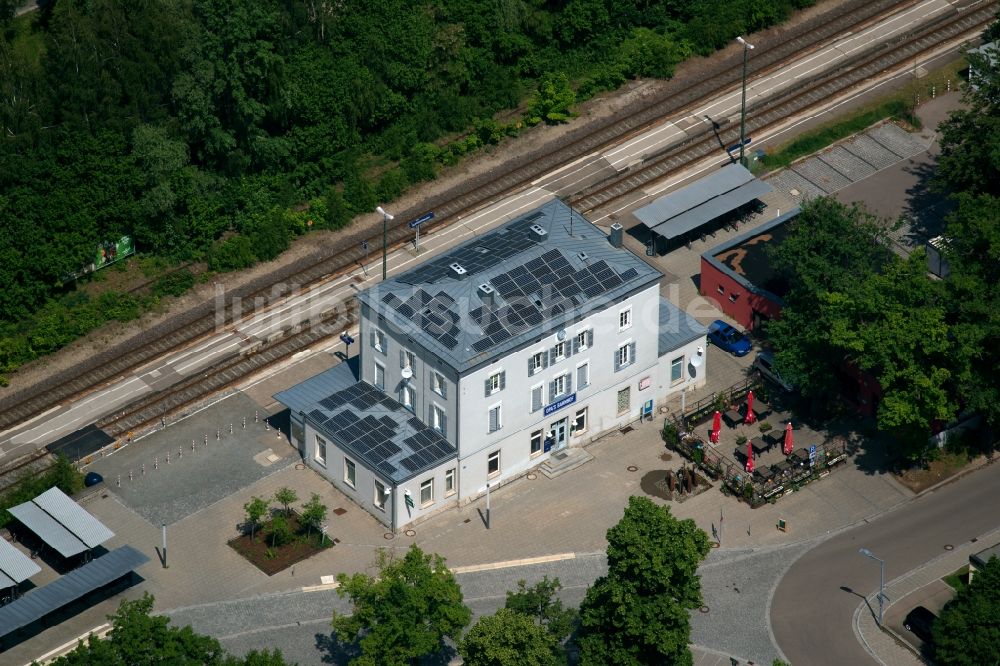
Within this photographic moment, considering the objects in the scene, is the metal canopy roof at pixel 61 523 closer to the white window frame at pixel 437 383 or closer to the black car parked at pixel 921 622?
the white window frame at pixel 437 383

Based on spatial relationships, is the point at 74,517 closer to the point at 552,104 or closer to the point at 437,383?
the point at 437,383

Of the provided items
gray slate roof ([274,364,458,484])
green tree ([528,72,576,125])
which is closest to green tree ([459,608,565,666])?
gray slate roof ([274,364,458,484])

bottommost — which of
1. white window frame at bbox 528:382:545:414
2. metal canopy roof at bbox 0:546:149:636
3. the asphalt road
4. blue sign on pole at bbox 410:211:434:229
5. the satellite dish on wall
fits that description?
the asphalt road

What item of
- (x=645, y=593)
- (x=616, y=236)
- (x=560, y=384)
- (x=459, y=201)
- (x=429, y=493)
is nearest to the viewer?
(x=645, y=593)

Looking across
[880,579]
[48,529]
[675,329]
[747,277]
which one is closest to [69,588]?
[48,529]

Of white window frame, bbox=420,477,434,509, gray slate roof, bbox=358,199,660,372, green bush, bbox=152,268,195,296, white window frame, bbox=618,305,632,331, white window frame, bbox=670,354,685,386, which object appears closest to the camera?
gray slate roof, bbox=358,199,660,372

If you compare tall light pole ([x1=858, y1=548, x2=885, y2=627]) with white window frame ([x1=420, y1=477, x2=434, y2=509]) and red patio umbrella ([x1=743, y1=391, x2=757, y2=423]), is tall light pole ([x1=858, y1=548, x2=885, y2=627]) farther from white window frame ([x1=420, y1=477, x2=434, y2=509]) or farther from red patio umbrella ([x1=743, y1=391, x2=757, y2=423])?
white window frame ([x1=420, y1=477, x2=434, y2=509])
